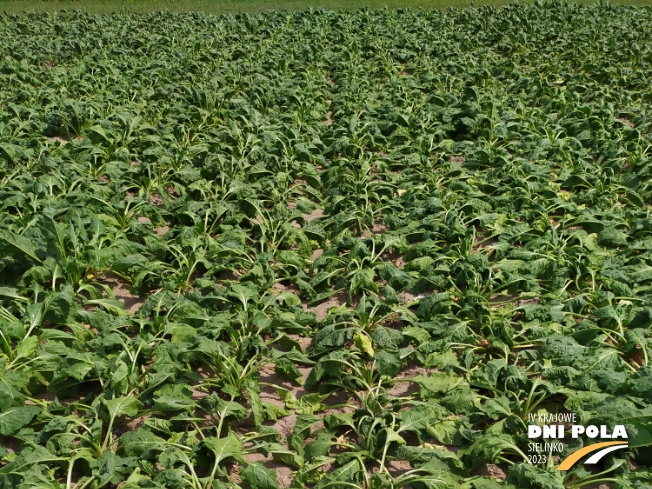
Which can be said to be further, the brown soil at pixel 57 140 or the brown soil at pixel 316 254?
the brown soil at pixel 57 140

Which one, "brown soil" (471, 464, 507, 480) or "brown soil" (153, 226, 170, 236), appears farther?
"brown soil" (153, 226, 170, 236)

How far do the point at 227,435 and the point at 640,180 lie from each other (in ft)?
21.6

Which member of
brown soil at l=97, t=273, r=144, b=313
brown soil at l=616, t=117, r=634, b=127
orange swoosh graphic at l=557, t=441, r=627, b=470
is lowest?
orange swoosh graphic at l=557, t=441, r=627, b=470

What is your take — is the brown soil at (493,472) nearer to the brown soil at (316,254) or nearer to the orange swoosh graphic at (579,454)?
the orange swoosh graphic at (579,454)

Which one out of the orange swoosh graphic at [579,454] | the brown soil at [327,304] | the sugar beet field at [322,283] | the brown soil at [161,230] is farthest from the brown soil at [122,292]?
the orange swoosh graphic at [579,454]

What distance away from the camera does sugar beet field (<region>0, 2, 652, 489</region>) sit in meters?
3.84

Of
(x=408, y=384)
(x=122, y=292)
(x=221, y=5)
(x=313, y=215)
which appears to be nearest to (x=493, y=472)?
(x=408, y=384)

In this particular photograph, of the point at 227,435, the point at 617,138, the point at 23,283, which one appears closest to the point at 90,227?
the point at 23,283

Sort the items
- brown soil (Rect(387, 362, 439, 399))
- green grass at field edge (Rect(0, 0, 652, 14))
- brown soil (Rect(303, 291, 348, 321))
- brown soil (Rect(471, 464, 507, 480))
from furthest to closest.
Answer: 1. green grass at field edge (Rect(0, 0, 652, 14))
2. brown soil (Rect(303, 291, 348, 321))
3. brown soil (Rect(387, 362, 439, 399))
4. brown soil (Rect(471, 464, 507, 480))

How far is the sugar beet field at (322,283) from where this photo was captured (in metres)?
3.84

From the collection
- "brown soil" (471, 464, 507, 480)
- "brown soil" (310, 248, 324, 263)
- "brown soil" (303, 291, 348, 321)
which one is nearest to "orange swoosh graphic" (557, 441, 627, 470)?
"brown soil" (471, 464, 507, 480)

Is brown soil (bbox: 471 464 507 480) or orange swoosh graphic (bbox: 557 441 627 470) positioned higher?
orange swoosh graphic (bbox: 557 441 627 470)

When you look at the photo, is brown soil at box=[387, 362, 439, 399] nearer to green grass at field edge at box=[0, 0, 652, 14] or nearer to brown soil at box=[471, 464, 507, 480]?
brown soil at box=[471, 464, 507, 480]

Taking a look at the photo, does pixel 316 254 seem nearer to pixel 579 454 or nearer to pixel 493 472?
pixel 493 472
